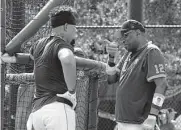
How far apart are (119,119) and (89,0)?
25.2ft

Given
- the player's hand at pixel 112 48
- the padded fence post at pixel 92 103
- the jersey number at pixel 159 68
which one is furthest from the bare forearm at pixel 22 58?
the jersey number at pixel 159 68

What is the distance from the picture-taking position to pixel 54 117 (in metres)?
4.13

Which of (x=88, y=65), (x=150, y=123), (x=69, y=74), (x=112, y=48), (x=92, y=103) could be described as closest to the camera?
(x=69, y=74)

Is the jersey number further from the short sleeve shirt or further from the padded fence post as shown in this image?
the padded fence post

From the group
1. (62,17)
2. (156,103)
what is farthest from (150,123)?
(62,17)

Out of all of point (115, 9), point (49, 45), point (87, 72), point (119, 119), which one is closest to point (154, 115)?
point (119, 119)

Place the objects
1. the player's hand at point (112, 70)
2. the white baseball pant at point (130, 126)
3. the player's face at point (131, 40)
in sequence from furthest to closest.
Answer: the player's hand at point (112, 70) → the player's face at point (131, 40) → the white baseball pant at point (130, 126)

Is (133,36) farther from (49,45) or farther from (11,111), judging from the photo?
(11,111)

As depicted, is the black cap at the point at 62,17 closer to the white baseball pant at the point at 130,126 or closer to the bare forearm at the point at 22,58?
the bare forearm at the point at 22,58

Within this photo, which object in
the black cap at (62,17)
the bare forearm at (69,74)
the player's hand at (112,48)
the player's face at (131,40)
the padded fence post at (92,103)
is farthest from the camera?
the padded fence post at (92,103)

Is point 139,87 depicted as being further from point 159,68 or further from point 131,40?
point 131,40

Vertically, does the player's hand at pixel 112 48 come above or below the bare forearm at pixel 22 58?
above

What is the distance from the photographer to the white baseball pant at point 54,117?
4129 millimetres

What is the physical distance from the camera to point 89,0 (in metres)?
12.3
